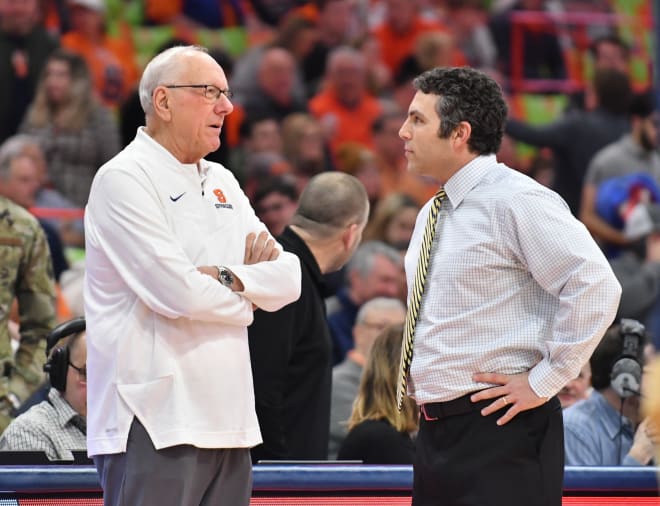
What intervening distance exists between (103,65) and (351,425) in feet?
20.9

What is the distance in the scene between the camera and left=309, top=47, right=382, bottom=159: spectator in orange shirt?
1145 centimetres

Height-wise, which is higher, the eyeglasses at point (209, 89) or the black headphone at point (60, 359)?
the eyeglasses at point (209, 89)

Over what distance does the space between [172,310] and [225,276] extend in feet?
0.69

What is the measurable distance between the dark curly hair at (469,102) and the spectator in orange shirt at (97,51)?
23.2ft

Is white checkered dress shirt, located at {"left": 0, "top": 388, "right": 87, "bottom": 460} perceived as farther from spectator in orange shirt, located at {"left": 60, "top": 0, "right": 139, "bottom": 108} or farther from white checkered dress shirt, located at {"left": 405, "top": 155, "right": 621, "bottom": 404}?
spectator in orange shirt, located at {"left": 60, "top": 0, "right": 139, "bottom": 108}

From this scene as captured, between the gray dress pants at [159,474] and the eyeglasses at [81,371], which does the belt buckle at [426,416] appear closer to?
the gray dress pants at [159,474]

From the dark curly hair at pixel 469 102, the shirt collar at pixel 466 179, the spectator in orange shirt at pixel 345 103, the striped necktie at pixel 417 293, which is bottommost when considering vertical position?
the spectator in orange shirt at pixel 345 103

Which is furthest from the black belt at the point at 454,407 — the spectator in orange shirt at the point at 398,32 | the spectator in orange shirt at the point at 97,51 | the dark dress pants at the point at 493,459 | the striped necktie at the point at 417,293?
the spectator in orange shirt at the point at 398,32

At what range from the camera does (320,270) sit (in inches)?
215

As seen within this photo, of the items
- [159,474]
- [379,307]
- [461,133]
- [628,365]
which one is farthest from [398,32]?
[159,474]

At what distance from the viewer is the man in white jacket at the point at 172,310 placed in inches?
143

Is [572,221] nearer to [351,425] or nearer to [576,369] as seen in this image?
[576,369]

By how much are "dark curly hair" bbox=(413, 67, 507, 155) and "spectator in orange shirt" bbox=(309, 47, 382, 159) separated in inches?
288

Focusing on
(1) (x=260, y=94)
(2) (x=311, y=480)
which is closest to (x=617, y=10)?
(1) (x=260, y=94)
